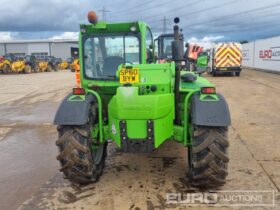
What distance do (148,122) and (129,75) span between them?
722 mm

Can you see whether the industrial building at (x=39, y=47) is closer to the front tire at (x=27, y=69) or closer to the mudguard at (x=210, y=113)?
the front tire at (x=27, y=69)

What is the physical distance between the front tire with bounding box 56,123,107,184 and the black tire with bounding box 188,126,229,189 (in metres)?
1.34

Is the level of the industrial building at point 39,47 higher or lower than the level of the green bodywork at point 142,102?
higher

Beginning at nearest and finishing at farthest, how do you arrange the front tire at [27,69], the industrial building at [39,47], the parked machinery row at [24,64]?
the parked machinery row at [24,64], the front tire at [27,69], the industrial building at [39,47]

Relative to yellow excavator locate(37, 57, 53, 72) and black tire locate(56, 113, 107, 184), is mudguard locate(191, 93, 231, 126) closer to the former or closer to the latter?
black tire locate(56, 113, 107, 184)

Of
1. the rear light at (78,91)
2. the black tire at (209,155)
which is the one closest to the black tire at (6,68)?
the rear light at (78,91)

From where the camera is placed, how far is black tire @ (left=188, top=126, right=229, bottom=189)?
403cm

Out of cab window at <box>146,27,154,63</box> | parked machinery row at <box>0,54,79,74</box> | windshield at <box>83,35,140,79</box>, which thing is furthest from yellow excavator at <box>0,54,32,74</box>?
windshield at <box>83,35,140,79</box>

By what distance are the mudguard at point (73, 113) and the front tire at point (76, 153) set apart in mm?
127

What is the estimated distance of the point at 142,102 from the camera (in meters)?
4.01

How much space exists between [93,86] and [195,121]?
185cm

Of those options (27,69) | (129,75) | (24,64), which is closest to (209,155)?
(129,75)

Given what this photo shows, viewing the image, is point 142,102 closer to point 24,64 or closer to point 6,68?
point 24,64

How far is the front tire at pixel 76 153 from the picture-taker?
4.20m
